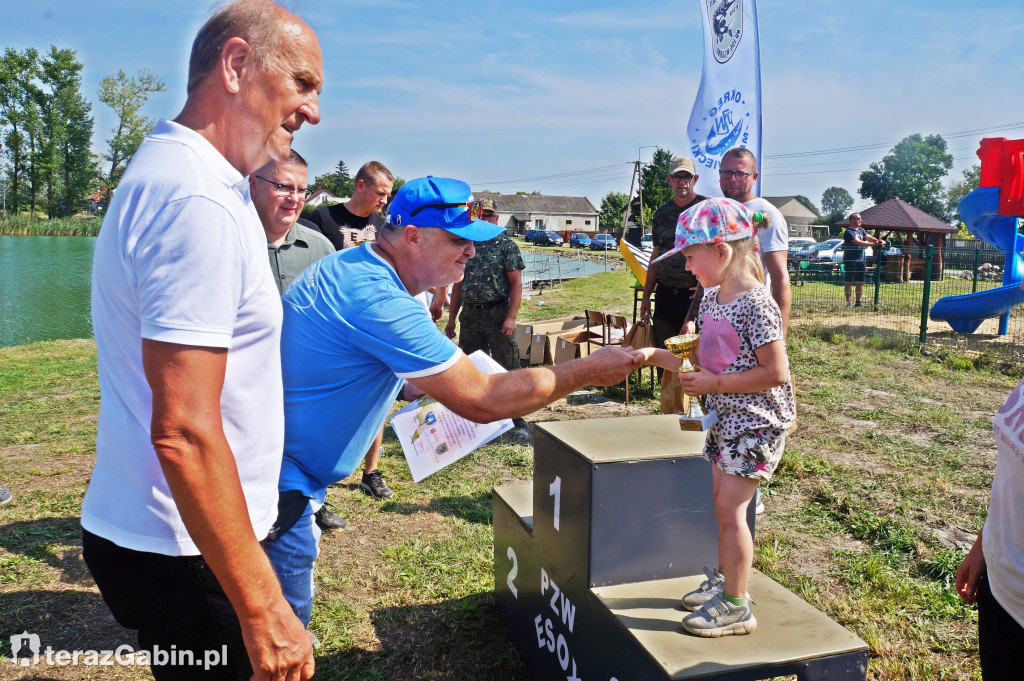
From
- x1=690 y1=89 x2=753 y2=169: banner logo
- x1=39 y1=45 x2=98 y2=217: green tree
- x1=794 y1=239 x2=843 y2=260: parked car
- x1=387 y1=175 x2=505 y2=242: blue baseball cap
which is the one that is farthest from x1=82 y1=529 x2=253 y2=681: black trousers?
x1=39 y1=45 x2=98 y2=217: green tree

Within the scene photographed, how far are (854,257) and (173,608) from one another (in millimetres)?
14989

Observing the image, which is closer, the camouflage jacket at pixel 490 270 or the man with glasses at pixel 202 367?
the man with glasses at pixel 202 367

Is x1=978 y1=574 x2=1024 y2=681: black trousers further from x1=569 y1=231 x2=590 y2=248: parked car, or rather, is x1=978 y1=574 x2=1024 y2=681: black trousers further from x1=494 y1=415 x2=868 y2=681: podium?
x1=569 y1=231 x2=590 y2=248: parked car

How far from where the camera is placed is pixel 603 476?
7.11 ft

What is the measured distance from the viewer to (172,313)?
1.09 metres

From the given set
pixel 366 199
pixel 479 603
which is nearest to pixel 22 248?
pixel 366 199

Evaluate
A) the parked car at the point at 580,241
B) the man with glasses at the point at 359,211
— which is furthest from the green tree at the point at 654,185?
the man with glasses at the point at 359,211

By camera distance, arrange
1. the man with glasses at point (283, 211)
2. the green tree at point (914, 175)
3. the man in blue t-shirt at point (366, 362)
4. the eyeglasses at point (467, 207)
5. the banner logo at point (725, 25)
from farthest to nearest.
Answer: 1. the green tree at point (914, 175)
2. the banner logo at point (725, 25)
3. the man with glasses at point (283, 211)
4. the eyeglasses at point (467, 207)
5. the man in blue t-shirt at point (366, 362)

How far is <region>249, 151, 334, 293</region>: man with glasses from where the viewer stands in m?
3.34

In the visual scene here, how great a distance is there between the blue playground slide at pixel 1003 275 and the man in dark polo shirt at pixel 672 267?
5922 mm

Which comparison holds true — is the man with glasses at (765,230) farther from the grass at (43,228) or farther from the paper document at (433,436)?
the grass at (43,228)

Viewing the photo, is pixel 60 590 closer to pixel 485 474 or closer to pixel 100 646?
pixel 100 646

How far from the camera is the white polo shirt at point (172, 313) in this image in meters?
1.11

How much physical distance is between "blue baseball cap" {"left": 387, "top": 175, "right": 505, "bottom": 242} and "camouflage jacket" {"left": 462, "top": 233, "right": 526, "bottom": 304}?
12.7 feet
